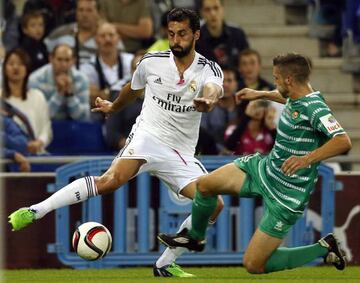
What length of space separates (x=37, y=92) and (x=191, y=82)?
3.95m

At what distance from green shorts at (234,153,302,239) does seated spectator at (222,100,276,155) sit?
399 cm

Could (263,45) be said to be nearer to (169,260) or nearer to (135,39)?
(135,39)

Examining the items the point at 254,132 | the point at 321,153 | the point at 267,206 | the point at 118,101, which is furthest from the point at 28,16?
the point at 321,153

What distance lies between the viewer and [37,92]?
15.6 meters

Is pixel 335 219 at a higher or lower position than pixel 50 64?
lower

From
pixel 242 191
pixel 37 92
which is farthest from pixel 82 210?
pixel 242 191

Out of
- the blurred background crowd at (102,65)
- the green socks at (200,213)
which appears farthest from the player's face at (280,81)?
the blurred background crowd at (102,65)

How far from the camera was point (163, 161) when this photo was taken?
12.1 meters

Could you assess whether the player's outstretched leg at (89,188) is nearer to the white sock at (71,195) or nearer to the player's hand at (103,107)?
the white sock at (71,195)

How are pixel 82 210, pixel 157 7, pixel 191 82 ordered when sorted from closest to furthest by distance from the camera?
pixel 191 82 < pixel 82 210 < pixel 157 7

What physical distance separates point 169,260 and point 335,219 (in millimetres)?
2587

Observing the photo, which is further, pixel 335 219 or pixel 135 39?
pixel 135 39

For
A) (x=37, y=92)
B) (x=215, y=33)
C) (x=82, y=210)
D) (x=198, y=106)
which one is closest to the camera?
(x=198, y=106)

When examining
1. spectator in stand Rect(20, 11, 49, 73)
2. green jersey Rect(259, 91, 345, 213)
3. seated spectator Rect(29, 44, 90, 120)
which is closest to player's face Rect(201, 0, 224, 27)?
seated spectator Rect(29, 44, 90, 120)
